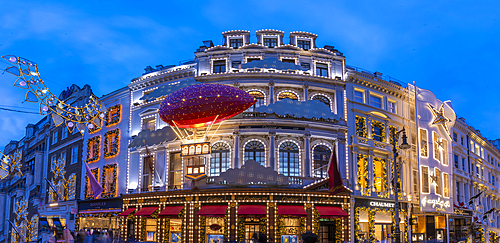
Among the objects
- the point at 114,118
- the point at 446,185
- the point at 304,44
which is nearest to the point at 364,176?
the point at 446,185

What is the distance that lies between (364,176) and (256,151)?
9302 mm

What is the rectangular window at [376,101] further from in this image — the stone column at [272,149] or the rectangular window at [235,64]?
the rectangular window at [235,64]

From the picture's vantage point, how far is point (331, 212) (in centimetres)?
3341

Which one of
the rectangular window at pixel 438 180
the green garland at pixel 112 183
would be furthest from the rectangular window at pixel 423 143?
the green garland at pixel 112 183

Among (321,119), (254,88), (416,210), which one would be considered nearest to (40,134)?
(254,88)

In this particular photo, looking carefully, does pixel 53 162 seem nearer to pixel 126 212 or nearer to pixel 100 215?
pixel 100 215

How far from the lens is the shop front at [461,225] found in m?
44.0

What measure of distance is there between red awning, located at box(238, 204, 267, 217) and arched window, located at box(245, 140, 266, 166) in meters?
3.50

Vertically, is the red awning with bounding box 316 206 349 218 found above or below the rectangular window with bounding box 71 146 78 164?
below

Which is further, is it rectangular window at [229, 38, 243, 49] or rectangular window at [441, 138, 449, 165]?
rectangular window at [441, 138, 449, 165]

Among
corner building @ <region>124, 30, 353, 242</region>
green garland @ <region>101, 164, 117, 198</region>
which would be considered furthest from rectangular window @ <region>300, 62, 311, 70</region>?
green garland @ <region>101, 164, 117, 198</region>

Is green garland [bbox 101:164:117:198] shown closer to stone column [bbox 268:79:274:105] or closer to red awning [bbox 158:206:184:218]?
red awning [bbox 158:206:184:218]

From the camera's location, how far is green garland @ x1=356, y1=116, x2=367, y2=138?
37.3m

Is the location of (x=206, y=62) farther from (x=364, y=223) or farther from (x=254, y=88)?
(x=364, y=223)
